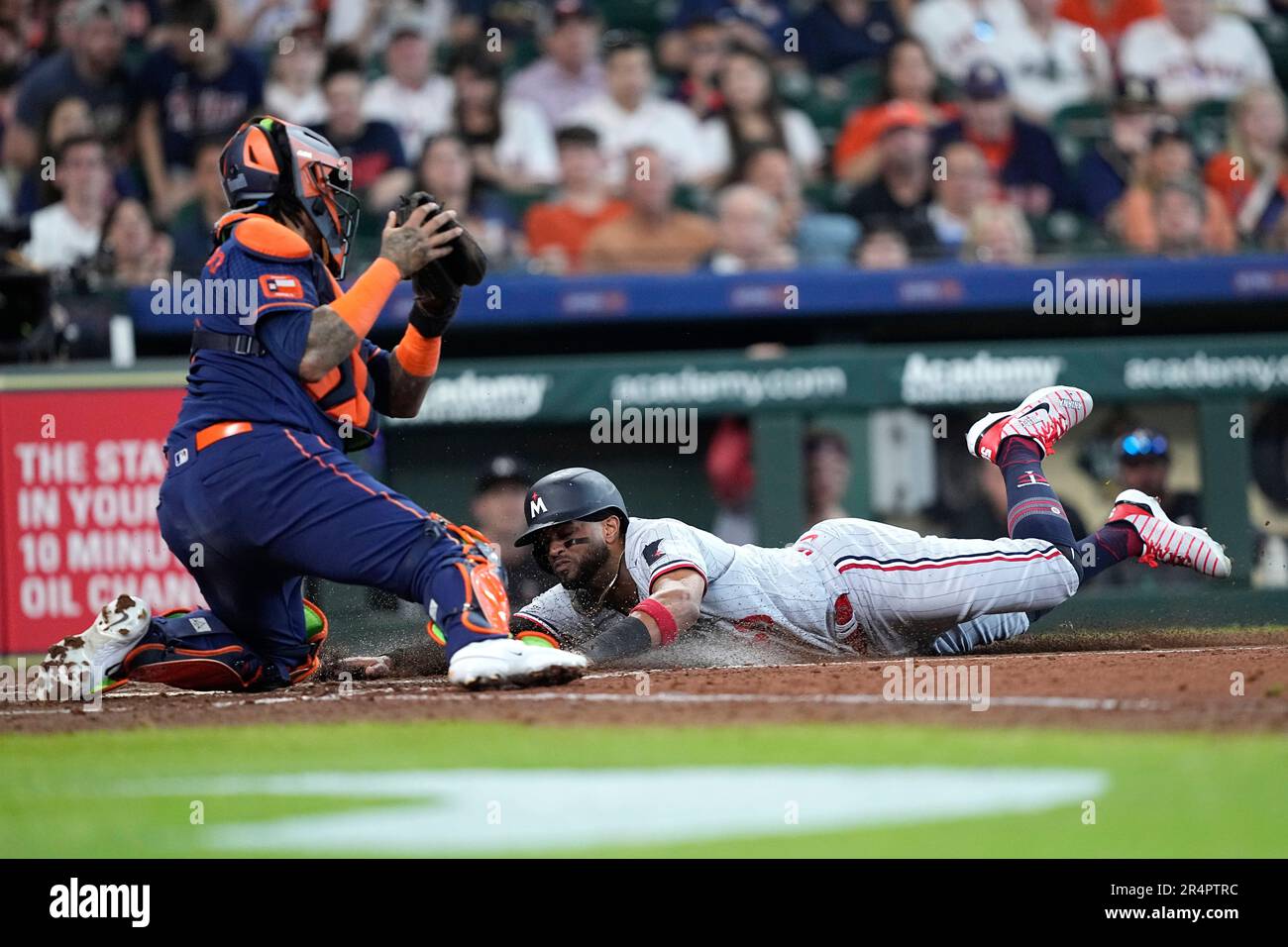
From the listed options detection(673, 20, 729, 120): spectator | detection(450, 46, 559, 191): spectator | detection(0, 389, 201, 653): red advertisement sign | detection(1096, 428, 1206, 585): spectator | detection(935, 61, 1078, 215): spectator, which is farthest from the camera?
detection(673, 20, 729, 120): spectator

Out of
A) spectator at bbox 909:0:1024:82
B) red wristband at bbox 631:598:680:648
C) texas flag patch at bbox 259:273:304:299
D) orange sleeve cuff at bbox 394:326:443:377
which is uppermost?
spectator at bbox 909:0:1024:82

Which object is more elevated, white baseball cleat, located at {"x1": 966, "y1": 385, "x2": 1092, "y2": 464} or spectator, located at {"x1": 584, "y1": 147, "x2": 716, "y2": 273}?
spectator, located at {"x1": 584, "y1": 147, "x2": 716, "y2": 273}

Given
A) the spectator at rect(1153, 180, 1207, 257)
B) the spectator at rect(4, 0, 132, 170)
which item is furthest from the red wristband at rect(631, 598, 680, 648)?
the spectator at rect(4, 0, 132, 170)

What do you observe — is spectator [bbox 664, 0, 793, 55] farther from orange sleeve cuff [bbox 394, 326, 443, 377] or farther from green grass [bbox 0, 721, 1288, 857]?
green grass [bbox 0, 721, 1288, 857]

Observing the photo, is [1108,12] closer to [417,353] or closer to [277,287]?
[417,353]

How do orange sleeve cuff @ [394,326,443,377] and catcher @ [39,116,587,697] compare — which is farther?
orange sleeve cuff @ [394,326,443,377]

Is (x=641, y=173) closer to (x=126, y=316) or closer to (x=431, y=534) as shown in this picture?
(x=126, y=316)

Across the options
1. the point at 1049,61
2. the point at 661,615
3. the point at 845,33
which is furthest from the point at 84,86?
the point at 661,615
